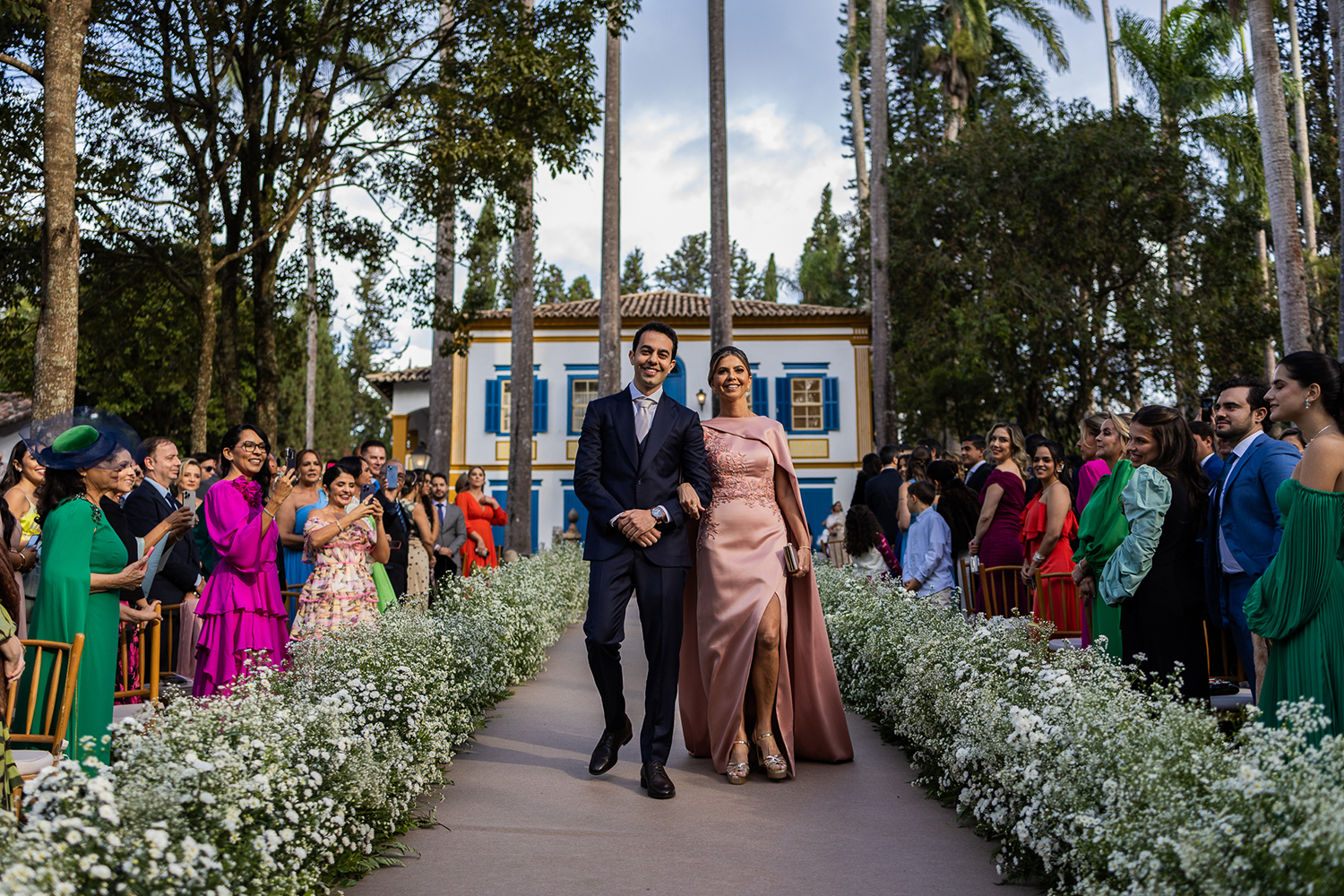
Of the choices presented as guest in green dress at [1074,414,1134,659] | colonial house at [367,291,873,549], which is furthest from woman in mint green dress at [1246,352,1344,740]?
colonial house at [367,291,873,549]

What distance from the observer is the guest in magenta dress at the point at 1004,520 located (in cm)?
870

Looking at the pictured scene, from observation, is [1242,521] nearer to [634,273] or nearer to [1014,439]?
[1014,439]

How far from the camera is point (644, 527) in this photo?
5.41 meters

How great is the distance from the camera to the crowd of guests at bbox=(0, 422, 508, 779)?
4.63 metres

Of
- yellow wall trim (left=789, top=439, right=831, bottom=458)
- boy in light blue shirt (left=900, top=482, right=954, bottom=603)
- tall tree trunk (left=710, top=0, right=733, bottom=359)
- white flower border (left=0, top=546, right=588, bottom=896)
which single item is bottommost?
white flower border (left=0, top=546, right=588, bottom=896)

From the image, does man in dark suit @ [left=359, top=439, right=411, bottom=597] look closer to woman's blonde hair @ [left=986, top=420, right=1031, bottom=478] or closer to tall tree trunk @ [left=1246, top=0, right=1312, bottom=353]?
woman's blonde hair @ [left=986, top=420, right=1031, bottom=478]

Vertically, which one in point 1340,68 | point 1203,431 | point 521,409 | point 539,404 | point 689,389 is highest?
point 1340,68

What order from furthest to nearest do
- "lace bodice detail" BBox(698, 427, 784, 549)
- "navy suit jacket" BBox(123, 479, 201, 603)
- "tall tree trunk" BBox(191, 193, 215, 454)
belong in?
"tall tree trunk" BBox(191, 193, 215, 454), "navy suit jacket" BBox(123, 479, 201, 603), "lace bodice detail" BBox(698, 427, 784, 549)

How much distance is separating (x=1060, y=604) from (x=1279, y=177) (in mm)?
9529

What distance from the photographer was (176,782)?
3.21 m

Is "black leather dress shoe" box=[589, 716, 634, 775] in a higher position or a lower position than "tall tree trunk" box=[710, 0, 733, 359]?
lower

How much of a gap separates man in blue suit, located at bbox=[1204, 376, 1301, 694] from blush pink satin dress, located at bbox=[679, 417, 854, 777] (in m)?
1.95

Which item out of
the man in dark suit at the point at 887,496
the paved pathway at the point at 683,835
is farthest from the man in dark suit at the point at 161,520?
the man in dark suit at the point at 887,496

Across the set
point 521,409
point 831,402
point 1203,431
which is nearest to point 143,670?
point 1203,431
